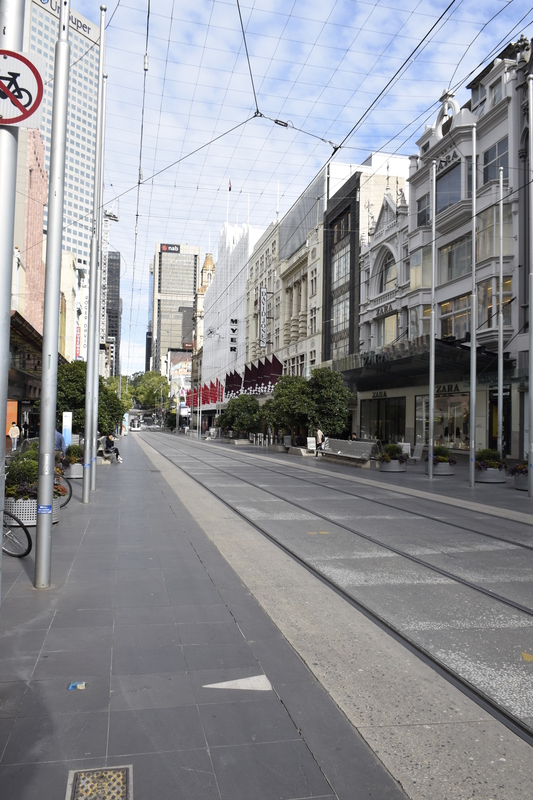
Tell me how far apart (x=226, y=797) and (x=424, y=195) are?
37479 mm

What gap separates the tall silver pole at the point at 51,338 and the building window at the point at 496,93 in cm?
2873

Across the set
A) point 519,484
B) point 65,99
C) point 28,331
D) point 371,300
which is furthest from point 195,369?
point 65,99

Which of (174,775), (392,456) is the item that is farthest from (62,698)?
(392,456)

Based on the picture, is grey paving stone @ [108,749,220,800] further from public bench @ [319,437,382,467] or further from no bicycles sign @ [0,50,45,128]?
public bench @ [319,437,382,467]

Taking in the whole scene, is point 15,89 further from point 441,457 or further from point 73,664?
point 441,457

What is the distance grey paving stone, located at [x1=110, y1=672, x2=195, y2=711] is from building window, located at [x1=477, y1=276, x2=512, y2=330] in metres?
27.6

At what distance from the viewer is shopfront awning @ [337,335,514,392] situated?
28969 millimetres

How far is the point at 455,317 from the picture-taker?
1307 inches

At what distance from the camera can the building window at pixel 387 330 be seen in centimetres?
4081

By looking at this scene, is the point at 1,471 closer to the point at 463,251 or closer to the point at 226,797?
the point at 226,797

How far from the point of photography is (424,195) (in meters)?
36.7

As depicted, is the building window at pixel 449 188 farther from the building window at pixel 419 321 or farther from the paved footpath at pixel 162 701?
the paved footpath at pixel 162 701

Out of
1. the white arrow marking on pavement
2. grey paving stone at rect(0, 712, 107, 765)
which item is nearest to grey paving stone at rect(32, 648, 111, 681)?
grey paving stone at rect(0, 712, 107, 765)

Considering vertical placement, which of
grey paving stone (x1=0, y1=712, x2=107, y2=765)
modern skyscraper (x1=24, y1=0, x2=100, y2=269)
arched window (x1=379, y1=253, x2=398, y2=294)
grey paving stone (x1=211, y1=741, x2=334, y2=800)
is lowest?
grey paving stone (x1=211, y1=741, x2=334, y2=800)
